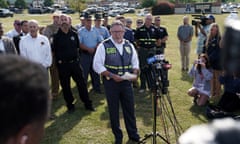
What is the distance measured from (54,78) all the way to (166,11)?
3838cm

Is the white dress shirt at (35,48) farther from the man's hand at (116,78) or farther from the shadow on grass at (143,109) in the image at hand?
the man's hand at (116,78)

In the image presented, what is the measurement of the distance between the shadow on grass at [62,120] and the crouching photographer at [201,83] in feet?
7.12

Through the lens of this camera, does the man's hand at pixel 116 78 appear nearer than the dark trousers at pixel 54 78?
Yes

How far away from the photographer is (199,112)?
6973mm

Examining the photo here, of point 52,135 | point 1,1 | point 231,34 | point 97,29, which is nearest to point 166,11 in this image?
point 1,1

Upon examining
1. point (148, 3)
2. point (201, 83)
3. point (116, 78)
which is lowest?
point (201, 83)

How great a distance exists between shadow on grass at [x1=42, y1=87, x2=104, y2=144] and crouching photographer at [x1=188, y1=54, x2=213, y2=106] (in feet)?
7.12

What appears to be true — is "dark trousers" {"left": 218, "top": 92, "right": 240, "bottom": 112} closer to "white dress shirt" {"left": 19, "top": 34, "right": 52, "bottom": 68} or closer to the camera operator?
the camera operator

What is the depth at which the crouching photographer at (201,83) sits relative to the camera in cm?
732

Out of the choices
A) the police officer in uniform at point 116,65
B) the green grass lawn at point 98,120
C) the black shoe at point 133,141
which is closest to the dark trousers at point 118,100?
the police officer in uniform at point 116,65

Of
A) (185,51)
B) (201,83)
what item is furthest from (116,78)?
(185,51)

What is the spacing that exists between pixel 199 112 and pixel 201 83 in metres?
0.80

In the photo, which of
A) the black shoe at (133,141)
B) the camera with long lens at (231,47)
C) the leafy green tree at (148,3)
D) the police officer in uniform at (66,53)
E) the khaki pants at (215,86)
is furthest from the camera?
the leafy green tree at (148,3)

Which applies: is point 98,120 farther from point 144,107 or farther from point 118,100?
point 118,100
